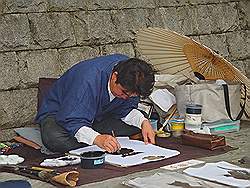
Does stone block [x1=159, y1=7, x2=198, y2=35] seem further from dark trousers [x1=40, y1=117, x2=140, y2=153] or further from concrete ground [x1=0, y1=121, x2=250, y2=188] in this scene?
dark trousers [x1=40, y1=117, x2=140, y2=153]

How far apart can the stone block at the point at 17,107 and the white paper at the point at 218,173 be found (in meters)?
1.67

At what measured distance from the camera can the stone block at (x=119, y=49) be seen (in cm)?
473

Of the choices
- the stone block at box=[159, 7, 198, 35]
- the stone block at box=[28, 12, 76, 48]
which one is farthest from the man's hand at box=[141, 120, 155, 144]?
the stone block at box=[159, 7, 198, 35]

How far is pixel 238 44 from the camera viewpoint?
571cm

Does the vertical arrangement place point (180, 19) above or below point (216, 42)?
above

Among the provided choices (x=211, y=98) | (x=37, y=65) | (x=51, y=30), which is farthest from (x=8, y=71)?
(x=211, y=98)

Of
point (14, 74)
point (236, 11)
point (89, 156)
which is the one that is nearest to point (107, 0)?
point (14, 74)

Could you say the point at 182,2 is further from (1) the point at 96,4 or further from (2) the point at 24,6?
(2) the point at 24,6

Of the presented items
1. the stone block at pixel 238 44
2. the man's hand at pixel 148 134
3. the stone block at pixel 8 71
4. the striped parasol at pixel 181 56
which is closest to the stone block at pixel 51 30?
the stone block at pixel 8 71

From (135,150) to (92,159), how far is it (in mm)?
382

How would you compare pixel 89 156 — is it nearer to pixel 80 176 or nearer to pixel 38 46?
pixel 80 176

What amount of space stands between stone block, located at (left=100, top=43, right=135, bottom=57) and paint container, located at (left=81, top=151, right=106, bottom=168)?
1689 millimetres

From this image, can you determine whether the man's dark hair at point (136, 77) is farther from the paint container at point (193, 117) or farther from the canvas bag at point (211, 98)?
the canvas bag at point (211, 98)

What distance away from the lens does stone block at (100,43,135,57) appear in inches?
186
